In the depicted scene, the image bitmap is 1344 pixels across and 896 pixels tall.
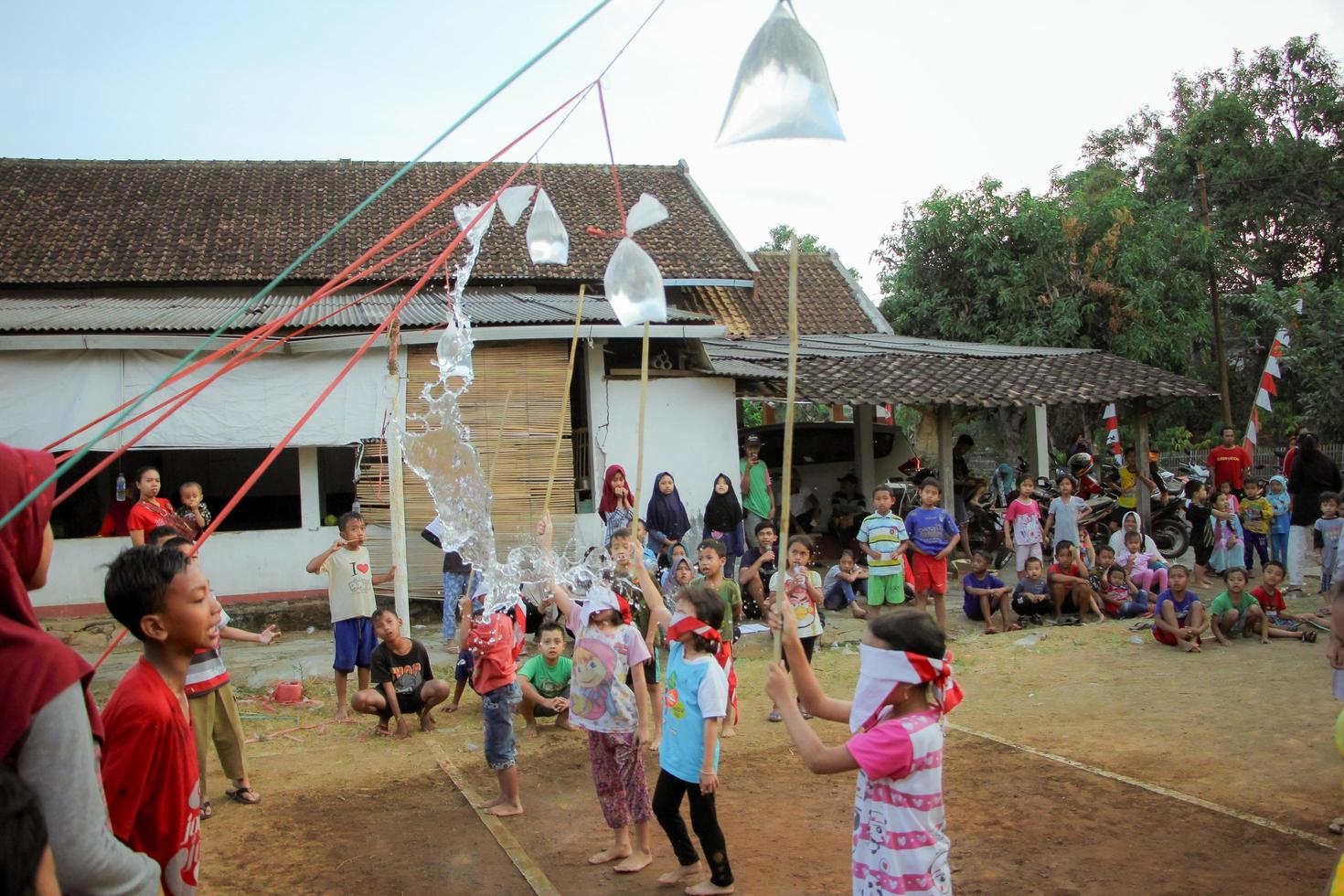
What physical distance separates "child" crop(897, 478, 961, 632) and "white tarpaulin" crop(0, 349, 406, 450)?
5.47 meters

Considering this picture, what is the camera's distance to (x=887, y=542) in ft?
29.7

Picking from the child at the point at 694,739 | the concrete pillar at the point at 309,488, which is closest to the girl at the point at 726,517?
the concrete pillar at the point at 309,488

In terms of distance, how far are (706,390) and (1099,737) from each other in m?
6.65

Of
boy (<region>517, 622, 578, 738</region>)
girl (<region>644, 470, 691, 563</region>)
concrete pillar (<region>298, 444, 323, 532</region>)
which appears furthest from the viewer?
concrete pillar (<region>298, 444, 323, 532</region>)

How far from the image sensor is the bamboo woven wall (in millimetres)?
10789

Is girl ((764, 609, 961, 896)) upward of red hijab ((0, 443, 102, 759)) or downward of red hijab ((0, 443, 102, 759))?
downward

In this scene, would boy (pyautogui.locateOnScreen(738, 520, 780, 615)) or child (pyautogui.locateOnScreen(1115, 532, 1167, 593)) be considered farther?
child (pyautogui.locateOnScreen(1115, 532, 1167, 593))

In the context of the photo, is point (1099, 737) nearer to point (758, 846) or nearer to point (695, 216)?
point (758, 846)

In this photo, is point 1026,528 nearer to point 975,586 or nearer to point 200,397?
point 975,586

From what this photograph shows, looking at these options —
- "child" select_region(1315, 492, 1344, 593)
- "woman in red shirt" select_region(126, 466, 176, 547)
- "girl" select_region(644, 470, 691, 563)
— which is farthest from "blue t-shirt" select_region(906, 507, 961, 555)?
"woman in red shirt" select_region(126, 466, 176, 547)

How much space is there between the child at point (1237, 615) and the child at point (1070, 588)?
4.27ft

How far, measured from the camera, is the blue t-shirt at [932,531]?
372 inches

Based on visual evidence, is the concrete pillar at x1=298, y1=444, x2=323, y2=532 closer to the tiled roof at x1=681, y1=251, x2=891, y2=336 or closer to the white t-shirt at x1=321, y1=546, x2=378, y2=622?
the white t-shirt at x1=321, y1=546, x2=378, y2=622

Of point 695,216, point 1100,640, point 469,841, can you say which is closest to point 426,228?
point 695,216
